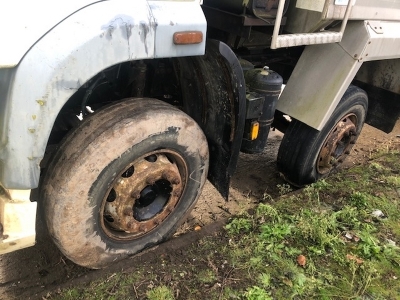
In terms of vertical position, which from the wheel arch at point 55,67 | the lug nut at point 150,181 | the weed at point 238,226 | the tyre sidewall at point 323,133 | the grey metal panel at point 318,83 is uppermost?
the wheel arch at point 55,67

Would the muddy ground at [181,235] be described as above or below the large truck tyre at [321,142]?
below

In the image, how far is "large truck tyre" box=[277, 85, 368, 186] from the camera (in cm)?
346

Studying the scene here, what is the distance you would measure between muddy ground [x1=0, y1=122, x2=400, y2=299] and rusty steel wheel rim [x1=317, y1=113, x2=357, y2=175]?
1.61ft

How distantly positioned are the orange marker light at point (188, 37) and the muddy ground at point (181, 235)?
1.44 metres

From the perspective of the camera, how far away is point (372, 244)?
2.88 meters

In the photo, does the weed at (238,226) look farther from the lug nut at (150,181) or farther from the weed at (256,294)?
the lug nut at (150,181)

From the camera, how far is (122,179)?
7.45 feet

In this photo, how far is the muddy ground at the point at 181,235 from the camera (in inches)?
98.3

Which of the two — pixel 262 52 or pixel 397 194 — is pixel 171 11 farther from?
pixel 397 194

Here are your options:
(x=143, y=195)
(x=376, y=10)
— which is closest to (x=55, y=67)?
(x=143, y=195)

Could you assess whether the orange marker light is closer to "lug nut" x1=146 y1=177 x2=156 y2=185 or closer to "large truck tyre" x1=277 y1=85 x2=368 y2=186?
"lug nut" x1=146 y1=177 x2=156 y2=185

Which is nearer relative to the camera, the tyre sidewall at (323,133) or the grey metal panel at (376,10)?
the grey metal panel at (376,10)

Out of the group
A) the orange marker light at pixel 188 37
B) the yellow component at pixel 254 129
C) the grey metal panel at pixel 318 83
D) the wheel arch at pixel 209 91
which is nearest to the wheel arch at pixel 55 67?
the orange marker light at pixel 188 37

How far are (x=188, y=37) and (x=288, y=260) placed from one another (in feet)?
5.50
